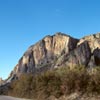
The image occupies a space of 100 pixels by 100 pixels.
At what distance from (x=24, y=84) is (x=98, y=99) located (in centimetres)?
2754

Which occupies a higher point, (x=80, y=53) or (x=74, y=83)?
(x=80, y=53)

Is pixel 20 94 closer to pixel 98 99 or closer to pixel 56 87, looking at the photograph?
pixel 56 87

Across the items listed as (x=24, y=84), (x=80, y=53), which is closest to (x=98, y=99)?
(x=24, y=84)

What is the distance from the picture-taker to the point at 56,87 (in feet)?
158

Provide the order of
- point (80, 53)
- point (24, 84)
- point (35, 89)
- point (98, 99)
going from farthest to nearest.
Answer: point (80, 53)
point (24, 84)
point (35, 89)
point (98, 99)

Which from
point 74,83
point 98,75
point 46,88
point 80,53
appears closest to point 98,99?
point 98,75

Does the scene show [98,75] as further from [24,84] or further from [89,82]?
[24,84]

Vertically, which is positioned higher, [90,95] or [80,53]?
[80,53]

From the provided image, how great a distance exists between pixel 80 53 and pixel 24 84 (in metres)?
135

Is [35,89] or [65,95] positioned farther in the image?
[35,89]

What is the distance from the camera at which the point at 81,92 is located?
43.3 meters


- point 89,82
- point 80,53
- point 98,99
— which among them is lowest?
point 98,99

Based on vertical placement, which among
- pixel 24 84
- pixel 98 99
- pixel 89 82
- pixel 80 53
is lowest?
pixel 98 99

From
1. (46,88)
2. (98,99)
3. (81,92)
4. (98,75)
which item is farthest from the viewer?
(46,88)
